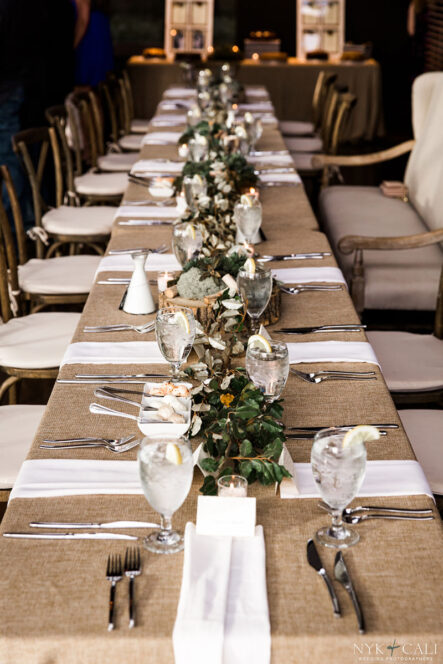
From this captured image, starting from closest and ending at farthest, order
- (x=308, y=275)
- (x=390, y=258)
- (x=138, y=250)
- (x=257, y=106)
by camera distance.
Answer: (x=308, y=275) → (x=138, y=250) → (x=390, y=258) → (x=257, y=106)

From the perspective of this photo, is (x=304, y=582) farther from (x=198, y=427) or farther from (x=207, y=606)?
(x=198, y=427)

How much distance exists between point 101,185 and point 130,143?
151cm

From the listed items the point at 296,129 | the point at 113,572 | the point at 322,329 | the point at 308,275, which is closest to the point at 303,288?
the point at 308,275

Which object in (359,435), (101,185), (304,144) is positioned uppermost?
(359,435)

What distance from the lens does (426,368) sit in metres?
2.43

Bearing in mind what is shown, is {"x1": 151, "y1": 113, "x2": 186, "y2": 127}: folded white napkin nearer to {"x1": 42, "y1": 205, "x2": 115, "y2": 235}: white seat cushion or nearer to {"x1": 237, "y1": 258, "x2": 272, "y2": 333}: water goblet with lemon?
{"x1": 42, "y1": 205, "x2": 115, "y2": 235}: white seat cushion

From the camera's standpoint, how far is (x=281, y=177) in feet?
12.5

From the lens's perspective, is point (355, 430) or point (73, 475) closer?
point (355, 430)

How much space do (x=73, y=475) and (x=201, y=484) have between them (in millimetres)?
229

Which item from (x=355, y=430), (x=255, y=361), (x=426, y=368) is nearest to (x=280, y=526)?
(x=355, y=430)

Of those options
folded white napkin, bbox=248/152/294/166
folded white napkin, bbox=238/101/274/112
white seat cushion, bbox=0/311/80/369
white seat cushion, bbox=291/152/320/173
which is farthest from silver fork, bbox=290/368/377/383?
folded white napkin, bbox=238/101/274/112

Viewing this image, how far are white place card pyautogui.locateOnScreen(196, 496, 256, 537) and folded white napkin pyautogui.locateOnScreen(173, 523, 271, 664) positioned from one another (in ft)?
0.04

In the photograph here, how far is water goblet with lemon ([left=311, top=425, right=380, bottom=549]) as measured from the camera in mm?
1219

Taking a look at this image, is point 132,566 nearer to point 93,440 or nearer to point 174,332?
point 93,440
